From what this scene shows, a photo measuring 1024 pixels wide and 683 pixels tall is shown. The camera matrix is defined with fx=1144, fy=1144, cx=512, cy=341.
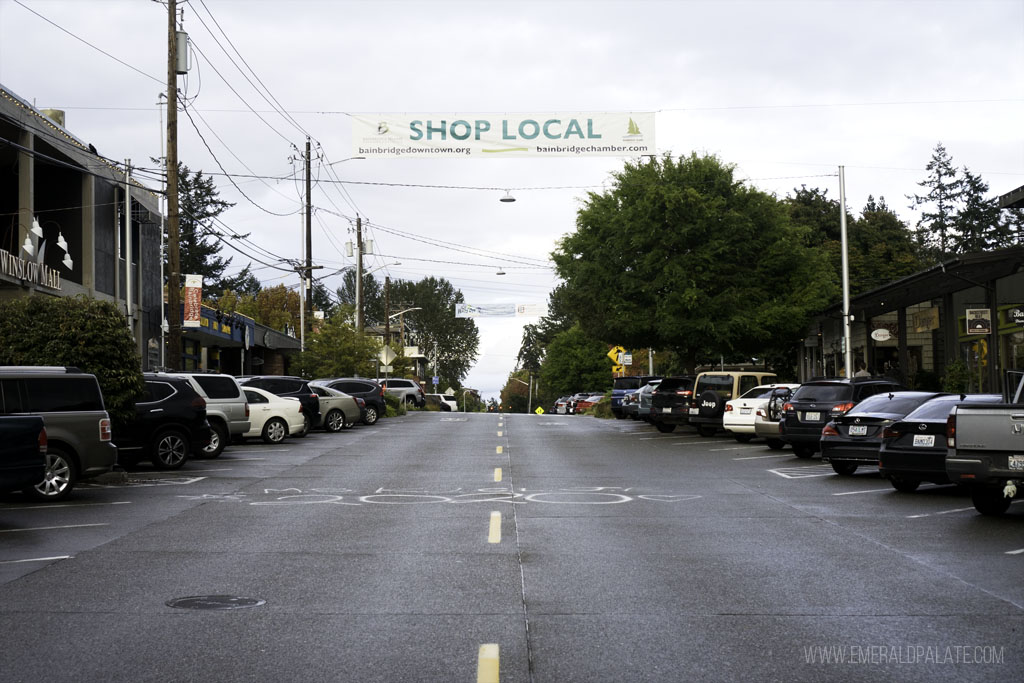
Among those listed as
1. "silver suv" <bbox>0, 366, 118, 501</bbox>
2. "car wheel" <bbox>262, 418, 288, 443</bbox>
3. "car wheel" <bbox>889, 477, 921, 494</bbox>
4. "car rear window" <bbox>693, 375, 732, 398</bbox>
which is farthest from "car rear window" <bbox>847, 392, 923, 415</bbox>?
"car wheel" <bbox>262, 418, 288, 443</bbox>

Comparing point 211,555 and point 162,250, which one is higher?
point 162,250

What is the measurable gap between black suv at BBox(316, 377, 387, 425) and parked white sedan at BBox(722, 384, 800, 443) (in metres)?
15.4

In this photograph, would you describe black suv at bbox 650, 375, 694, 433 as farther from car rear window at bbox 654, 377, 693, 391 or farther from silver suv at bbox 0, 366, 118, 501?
silver suv at bbox 0, 366, 118, 501

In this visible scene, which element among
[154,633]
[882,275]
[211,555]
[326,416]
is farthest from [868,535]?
[882,275]

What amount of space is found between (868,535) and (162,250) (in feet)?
118

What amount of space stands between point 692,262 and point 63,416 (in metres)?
25.2

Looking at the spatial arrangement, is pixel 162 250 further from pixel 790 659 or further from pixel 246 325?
pixel 790 659

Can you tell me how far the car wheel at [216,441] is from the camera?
23812 mm

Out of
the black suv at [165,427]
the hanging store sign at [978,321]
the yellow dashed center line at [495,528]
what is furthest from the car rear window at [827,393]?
the black suv at [165,427]

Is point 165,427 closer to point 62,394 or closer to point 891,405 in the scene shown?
point 62,394

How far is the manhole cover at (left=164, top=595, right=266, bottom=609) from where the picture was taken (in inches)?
319

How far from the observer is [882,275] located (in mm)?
55062

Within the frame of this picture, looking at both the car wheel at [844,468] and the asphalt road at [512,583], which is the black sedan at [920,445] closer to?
the asphalt road at [512,583]

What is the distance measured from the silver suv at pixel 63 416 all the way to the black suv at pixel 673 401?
19458 mm
